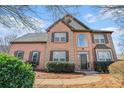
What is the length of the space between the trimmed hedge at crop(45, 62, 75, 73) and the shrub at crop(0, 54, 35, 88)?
1.39 metres

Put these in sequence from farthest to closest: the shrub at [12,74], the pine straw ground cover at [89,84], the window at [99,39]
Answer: the window at [99,39]
the pine straw ground cover at [89,84]
the shrub at [12,74]

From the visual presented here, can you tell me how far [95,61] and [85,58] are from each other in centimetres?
29

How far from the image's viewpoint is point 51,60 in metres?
4.98

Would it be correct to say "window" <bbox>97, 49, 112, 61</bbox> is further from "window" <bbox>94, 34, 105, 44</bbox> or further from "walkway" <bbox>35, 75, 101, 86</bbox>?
"walkway" <bbox>35, 75, 101, 86</bbox>

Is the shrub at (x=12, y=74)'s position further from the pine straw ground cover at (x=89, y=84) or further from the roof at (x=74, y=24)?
the roof at (x=74, y=24)

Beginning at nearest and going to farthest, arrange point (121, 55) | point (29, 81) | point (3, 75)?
point (3, 75) < point (29, 81) < point (121, 55)

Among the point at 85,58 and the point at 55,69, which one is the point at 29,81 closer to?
the point at 55,69

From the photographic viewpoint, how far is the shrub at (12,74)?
10.6 feet

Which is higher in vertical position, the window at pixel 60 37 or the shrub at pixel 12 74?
the window at pixel 60 37

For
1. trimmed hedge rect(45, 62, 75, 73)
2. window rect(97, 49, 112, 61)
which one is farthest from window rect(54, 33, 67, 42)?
window rect(97, 49, 112, 61)

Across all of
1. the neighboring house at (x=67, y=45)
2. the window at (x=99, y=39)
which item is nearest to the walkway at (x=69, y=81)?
the neighboring house at (x=67, y=45)

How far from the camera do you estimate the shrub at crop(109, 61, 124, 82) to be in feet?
14.6

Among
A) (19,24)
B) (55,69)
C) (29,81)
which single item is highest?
(19,24)

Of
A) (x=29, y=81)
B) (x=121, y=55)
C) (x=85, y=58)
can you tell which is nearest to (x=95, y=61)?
(x=85, y=58)
